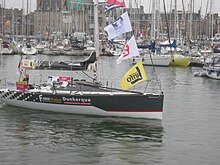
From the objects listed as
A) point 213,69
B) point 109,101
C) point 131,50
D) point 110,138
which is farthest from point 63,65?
point 213,69

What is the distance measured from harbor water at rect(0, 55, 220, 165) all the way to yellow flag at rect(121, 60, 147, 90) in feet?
6.10

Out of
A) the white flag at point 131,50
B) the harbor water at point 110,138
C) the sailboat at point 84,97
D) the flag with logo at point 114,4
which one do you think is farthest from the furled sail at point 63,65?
the flag with logo at point 114,4

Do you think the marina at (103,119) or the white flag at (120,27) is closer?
the marina at (103,119)

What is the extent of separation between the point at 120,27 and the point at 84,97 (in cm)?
408

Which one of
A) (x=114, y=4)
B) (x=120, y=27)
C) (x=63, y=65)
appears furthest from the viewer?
(x=63, y=65)

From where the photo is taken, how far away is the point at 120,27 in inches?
1060

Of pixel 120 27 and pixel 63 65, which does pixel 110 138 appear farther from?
pixel 63 65

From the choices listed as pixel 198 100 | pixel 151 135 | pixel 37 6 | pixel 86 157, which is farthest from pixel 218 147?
pixel 37 6

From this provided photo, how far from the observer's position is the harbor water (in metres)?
18.9

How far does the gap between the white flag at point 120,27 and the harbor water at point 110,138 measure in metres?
4.49

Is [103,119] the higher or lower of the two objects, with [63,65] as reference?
lower

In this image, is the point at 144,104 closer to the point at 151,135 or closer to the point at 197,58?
the point at 151,135

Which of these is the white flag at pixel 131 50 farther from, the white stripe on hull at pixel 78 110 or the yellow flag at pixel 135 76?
the white stripe on hull at pixel 78 110

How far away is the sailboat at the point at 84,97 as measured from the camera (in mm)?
26000
